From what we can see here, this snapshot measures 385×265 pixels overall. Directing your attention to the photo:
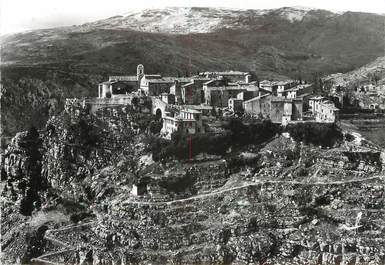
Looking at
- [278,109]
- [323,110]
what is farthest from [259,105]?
[323,110]

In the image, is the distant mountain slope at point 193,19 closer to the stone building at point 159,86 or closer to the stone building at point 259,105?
Result: the stone building at point 159,86

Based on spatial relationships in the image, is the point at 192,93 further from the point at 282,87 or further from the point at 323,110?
the point at 323,110

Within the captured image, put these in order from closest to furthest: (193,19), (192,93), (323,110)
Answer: (323,110), (192,93), (193,19)

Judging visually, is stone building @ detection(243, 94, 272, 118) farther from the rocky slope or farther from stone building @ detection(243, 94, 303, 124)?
the rocky slope

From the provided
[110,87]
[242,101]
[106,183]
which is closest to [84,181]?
[106,183]

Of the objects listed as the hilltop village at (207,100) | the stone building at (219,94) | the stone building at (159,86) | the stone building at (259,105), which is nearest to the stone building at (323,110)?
the hilltop village at (207,100)

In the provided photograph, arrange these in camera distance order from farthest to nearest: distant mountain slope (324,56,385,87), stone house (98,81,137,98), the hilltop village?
distant mountain slope (324,56,385,87) → stone house (98,81,137,98) → the hilltop village

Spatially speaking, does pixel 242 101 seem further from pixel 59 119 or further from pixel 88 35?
pixel 88 35

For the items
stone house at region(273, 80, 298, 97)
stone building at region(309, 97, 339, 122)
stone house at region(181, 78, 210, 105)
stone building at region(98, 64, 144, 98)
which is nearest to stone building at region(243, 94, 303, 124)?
stone building at region(309, 97, 339, 122)
